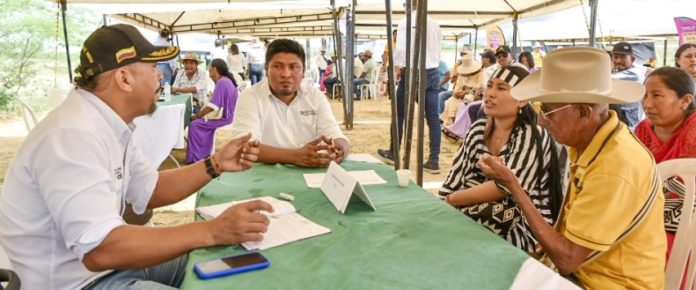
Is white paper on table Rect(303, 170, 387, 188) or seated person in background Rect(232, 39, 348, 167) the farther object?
seated person in background Rect(232, 39, 348, 167)

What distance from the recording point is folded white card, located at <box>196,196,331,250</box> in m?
1.47

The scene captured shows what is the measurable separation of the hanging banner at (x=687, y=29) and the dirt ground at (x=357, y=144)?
310 centimetres

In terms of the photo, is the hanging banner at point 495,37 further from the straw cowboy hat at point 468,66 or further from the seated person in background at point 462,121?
the seated person in background at point 462,121

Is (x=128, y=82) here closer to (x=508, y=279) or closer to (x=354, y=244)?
(x=354, y=244)

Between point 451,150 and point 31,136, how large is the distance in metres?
6.36

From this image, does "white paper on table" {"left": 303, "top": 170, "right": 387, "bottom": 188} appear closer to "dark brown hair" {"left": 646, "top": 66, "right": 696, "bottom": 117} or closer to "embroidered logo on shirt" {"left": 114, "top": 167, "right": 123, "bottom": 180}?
"embroidered logo on shirt" {"left": 114, "top": 167, "right": 123, "bottom": 180}

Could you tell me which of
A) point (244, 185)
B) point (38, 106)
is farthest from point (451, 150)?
point (38, 106)

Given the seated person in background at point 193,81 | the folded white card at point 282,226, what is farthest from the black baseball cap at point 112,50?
the seated person in background at point 193,81

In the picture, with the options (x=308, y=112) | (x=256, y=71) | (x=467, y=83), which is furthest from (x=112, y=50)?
(x=256, y=71)

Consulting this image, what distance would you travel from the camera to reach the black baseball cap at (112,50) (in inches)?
57.7

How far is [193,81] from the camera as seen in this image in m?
7.60

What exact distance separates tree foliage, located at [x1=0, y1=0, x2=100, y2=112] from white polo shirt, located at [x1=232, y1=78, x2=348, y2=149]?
912 cm

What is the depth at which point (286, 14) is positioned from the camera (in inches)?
413

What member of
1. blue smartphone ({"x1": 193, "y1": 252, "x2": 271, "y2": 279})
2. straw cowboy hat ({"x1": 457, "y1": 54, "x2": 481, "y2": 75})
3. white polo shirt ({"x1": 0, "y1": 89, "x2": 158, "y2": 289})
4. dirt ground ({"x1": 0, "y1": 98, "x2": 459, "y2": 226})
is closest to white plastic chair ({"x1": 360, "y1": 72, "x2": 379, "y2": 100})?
dirt ground ({"x1": 0, "y1": 98, "x2": 459, "y2": 226})
